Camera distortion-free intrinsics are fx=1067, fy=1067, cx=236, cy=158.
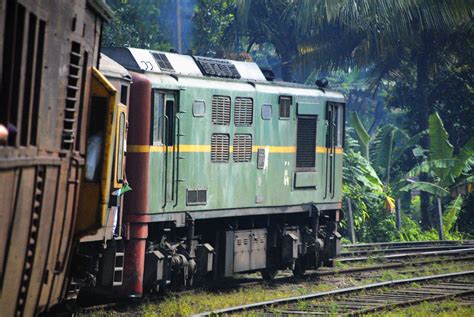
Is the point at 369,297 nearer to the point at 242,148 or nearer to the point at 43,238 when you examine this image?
the point at 242,148

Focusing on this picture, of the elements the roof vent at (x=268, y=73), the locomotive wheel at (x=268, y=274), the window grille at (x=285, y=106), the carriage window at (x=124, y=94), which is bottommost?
the locomotive wheel at (x=268, y=274)

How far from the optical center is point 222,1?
3105 centimetres

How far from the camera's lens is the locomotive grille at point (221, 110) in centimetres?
1587

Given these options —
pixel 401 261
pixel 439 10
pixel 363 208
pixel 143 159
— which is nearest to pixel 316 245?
pixel 401 261

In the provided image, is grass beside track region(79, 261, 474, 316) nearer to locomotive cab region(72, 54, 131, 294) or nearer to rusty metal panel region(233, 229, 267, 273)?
rusty metal panel region(233, 229, 267, 273)

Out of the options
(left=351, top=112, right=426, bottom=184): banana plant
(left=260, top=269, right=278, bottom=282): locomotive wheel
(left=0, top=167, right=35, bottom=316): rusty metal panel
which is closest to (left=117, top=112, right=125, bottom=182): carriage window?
(left=0, top=167, right=35, bottom=316): rusty metal panel

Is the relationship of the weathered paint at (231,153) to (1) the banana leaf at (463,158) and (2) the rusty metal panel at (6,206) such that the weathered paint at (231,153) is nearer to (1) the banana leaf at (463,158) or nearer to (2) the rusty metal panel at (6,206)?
(2) the rusty metal panel at (6,206)

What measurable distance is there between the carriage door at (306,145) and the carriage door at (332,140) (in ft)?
1.69

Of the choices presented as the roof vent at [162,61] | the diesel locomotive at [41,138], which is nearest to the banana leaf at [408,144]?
the roof vent at [162,61]

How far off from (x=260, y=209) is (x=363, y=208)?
1203 cm

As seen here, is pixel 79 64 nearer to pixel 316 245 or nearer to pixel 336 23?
pixel 316 245

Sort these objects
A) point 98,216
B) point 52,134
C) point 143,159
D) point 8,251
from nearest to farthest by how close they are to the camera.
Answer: point 8,251
point 52,134
point 98,216
point 143,159

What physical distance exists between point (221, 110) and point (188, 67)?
2.89 ft

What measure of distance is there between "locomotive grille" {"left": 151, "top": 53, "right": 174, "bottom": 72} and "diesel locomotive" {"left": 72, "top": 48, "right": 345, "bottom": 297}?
3cm
